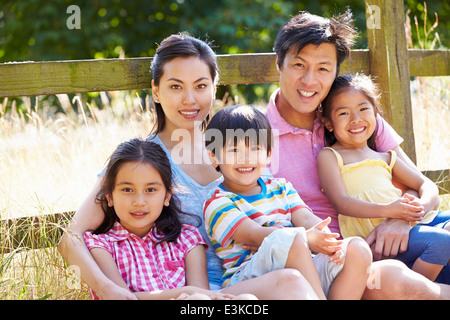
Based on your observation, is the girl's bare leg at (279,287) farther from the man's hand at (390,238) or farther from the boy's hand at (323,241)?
the man's hand at (390,238)

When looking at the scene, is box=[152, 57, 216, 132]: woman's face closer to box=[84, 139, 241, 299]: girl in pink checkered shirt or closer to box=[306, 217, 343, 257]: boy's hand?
box=[84, 139, 241, 299]: girl in pink checkered shirt

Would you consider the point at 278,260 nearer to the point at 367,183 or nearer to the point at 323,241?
the point at 323,241

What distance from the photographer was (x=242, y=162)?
2328 mm

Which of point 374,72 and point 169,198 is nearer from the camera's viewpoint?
point 169,198

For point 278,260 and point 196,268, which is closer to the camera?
point 278,260

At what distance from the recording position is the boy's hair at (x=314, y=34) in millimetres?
2674

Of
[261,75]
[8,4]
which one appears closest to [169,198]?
[261,75]

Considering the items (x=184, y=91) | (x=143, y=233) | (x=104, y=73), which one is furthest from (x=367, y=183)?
(x=104, y=73)

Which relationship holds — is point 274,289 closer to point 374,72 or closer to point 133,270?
point 133,270

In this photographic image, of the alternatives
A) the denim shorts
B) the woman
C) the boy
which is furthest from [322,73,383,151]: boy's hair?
the denim shorts

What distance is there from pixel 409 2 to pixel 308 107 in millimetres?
8986

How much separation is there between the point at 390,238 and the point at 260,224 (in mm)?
594

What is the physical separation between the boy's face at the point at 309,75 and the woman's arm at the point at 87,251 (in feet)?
3.50

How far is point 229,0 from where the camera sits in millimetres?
9000
